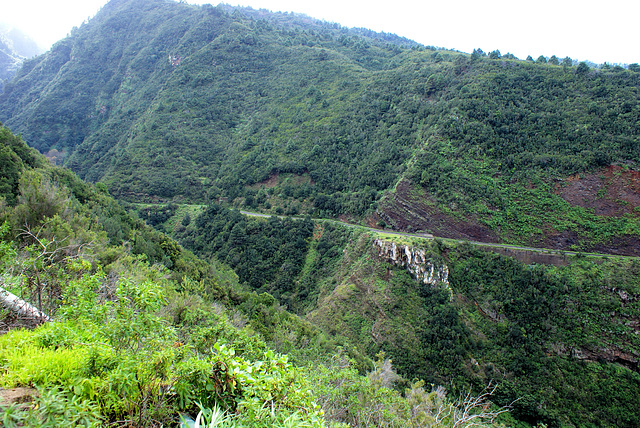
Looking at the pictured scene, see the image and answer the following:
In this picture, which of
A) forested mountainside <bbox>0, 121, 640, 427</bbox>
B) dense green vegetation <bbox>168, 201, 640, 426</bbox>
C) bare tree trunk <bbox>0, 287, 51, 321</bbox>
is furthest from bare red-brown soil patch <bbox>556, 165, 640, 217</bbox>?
bare tree trunk <bbox>0, 287, 51, 321</bbox>

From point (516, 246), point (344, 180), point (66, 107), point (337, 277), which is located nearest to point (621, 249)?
point (516, 246)

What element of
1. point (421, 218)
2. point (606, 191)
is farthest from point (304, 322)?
point (606, 191)

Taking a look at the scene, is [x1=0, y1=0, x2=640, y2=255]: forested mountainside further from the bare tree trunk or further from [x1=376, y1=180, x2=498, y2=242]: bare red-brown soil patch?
the bare tree trunk

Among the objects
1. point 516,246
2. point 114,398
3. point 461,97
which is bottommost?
point 516,246

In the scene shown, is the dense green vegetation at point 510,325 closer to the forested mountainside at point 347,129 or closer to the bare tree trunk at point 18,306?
the forested mountainside at point 347,129

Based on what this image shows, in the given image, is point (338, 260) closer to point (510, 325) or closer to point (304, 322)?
point (304, 322)

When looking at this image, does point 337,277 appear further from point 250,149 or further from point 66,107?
point 66,107
